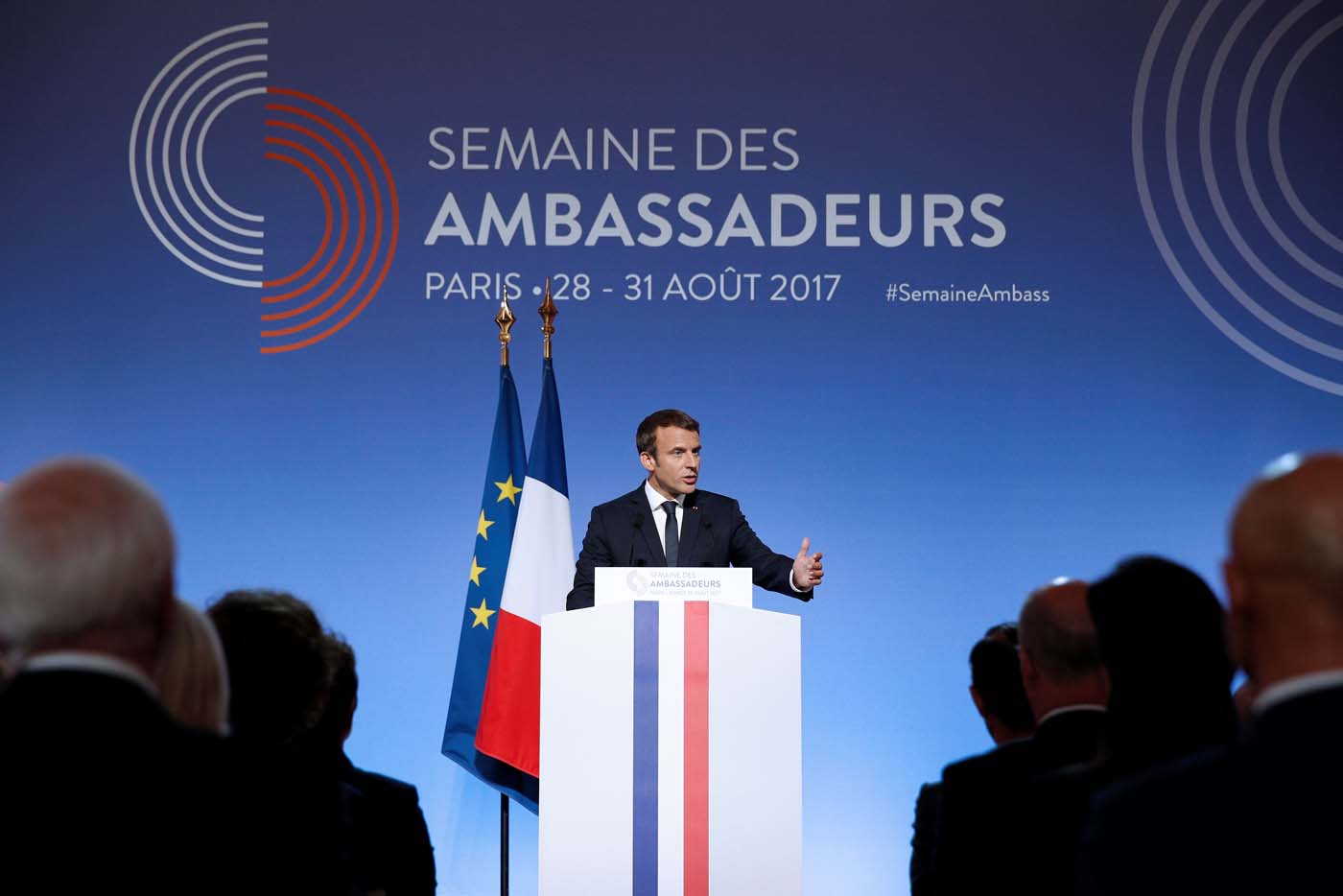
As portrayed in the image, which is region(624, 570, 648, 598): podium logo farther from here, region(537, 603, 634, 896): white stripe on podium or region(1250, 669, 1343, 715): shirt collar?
region(1250, 669, 1343, 715): shirt collar

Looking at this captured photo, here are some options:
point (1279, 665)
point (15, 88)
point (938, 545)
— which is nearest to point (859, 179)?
point (938, 545)

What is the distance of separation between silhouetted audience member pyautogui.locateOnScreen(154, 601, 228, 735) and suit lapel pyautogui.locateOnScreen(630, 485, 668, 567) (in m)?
3.74

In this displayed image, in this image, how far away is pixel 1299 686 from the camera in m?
1.37

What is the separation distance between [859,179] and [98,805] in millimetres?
5878

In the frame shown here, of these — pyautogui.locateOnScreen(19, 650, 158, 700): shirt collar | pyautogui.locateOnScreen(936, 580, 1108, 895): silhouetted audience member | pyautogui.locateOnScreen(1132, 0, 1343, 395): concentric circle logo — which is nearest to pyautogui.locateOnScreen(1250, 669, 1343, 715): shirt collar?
pyautogui.locateOnScreen(936, 580, 1108, 895): silhouetted audience member

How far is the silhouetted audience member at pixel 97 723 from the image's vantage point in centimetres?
141

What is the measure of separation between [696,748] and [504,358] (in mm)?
2334

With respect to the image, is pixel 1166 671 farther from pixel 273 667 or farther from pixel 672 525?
pixel 672 525

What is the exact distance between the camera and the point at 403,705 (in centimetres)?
676

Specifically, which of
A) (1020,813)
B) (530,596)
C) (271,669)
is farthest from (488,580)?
(1020,813)

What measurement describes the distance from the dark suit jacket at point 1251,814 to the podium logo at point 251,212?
5.96 metres

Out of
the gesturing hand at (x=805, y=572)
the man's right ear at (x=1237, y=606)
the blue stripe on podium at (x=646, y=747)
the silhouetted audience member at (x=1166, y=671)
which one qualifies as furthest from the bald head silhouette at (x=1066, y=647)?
the gesturing hand at (x=805, y=572)

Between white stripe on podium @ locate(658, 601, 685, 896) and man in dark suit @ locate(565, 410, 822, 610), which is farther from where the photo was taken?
man in dark suit @ locate(565, 410, 822, 610)

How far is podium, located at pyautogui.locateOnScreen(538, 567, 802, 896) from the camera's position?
4238 mm
